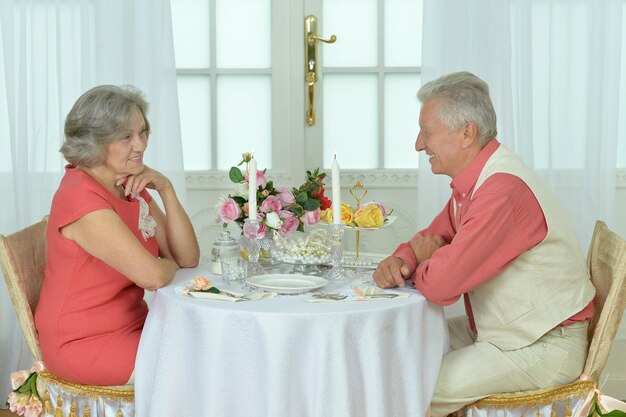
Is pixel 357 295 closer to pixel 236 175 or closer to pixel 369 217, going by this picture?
pixel 369 217

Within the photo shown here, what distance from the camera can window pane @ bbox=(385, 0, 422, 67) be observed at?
408 centimetres

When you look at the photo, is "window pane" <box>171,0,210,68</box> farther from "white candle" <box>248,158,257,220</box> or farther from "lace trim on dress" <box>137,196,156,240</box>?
"white candle" <box>248,158,257,220</box>

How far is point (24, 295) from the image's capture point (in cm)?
260

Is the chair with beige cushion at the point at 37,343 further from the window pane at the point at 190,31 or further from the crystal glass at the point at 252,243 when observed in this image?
the window pane at the point at 190,31

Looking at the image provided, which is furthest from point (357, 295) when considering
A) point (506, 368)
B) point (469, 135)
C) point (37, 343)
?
point (37, 343)

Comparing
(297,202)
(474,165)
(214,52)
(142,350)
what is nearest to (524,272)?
(474,165)

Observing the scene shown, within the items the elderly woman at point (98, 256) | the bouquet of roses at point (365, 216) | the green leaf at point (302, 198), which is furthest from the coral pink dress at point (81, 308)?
the bouquet of roses at point (365, 216)

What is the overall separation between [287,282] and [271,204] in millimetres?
252

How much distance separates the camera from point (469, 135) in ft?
8.41

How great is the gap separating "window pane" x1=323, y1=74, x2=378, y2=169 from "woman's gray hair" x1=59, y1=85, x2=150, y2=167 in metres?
1.69

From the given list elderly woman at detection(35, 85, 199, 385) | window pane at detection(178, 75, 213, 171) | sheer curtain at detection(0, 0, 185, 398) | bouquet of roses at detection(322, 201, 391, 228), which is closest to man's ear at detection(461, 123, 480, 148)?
bouquet of roses at detection(322, 201, 391, 228)

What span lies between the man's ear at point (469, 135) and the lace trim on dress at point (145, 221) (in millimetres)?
1004

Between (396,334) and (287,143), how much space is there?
2021 mm

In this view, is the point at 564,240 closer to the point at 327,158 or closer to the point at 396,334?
the point at 396,334
